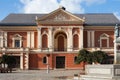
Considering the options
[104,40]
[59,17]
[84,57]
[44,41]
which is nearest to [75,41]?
[59,17]

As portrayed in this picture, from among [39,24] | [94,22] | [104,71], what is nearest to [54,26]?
[39,24]

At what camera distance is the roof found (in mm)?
81312

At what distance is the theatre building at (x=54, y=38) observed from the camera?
3078 inches

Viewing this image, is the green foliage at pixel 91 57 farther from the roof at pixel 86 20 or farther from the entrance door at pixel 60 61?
the roof at pixel 86 20

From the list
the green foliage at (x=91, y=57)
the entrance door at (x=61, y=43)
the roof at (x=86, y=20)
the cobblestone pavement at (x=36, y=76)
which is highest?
the roof at (x=86, y=20)

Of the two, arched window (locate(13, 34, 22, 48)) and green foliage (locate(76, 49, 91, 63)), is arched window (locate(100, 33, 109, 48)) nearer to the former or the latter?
green foliage (locate(76, 49, 91, 63))

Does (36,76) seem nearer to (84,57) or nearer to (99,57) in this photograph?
(84,57)

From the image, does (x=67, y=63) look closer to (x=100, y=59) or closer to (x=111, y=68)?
(x=100, y=59)

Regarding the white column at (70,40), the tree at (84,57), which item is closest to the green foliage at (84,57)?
the tree at (84,57)

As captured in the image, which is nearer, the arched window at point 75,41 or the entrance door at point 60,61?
the entrance door at point 60,61

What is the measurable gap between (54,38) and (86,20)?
312 inches

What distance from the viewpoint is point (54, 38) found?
266 ft

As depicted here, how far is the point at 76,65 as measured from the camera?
254ft

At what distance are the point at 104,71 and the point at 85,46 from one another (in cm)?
5142
